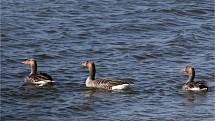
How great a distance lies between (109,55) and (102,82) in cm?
315

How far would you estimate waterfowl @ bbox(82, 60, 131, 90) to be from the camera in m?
22.2

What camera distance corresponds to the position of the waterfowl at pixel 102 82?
22.2 metres

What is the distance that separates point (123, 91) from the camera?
2211 cm

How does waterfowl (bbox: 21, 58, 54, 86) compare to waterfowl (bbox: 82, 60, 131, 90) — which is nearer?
waterfowl (bbox: 82, 60, 131, 90)

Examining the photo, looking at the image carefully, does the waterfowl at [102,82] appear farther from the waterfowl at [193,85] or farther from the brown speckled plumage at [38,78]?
the waterfowl at [193,85]

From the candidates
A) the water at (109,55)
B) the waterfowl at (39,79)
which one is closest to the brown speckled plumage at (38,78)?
the waterfowl at (39,79)

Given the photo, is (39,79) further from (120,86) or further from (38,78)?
(120,86)

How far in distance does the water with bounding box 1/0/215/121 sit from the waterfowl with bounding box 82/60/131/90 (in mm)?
231

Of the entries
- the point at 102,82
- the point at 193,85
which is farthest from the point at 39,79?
the point at 193,85

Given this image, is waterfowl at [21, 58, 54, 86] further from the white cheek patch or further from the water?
the white cheek patch

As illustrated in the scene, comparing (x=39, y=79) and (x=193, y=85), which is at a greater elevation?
(x=39, y=79)

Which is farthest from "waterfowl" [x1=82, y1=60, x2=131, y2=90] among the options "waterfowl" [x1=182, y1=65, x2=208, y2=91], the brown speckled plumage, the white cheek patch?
"waterfowl" [x1=182, y1=65, x2=208, y2=91]

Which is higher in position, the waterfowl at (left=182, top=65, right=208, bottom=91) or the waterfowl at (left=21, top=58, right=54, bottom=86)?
the waterfowl at (left=21, top=58, right=54, bottom=86)

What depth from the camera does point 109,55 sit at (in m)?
25.6
